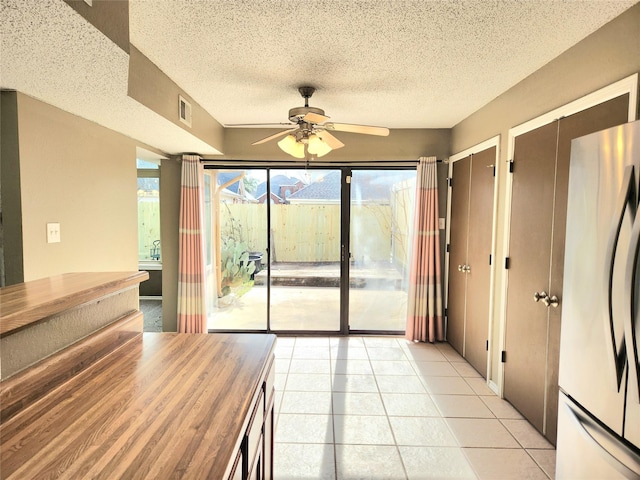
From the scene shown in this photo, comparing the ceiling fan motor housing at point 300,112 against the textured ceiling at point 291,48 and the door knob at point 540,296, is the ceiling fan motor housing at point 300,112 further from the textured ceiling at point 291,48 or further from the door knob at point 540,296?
the door knob at point 540,296

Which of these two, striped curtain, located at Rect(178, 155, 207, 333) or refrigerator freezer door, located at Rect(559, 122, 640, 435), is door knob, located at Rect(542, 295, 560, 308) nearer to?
refrigerator freezer door, located at Rect(559, 122, 640, 435)

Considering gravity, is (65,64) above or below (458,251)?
above

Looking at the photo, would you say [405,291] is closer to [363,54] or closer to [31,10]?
[363,54]

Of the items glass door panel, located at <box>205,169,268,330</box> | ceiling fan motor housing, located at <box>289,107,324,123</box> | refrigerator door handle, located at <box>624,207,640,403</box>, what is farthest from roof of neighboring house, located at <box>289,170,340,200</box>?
refrigerator door handle, located at <box>624,207,640,403</box>

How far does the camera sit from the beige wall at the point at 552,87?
1.73m

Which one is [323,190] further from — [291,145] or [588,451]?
[588,451]

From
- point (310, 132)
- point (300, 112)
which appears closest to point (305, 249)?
point (310, 132)

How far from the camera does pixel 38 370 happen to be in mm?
1069

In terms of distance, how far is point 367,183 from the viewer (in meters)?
4.16

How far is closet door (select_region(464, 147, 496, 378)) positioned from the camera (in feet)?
10.1

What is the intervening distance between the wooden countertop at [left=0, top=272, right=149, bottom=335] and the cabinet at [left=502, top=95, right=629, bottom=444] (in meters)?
2.51

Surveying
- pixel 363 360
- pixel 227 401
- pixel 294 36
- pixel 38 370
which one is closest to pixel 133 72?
pixel 294 36

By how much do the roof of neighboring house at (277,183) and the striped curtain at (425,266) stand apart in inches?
60.1

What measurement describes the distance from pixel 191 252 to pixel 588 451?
376 cm
